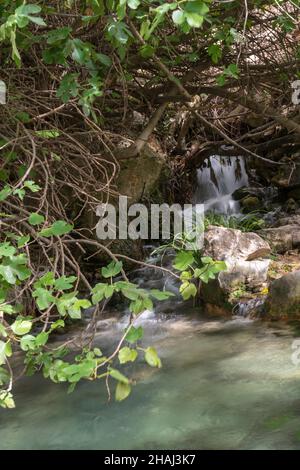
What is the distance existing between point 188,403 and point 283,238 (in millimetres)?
3680

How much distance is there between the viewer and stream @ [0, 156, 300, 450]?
260cm

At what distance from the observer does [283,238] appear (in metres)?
6.26

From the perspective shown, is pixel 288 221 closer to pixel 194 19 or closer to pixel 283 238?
pixel 283 238

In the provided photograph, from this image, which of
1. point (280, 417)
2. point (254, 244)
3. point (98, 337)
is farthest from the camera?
point (254, 244)

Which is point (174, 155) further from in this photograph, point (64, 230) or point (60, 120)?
point (64, 230)

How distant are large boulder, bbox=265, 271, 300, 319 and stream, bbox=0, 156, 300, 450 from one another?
0.58 ft

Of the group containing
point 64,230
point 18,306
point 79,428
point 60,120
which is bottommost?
point 79,428

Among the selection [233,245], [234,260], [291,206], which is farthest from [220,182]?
[234,260]

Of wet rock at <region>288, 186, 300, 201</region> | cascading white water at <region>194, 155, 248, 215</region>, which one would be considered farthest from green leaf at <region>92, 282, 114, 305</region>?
wet rock at <region>288, 186, 300, 201</region>

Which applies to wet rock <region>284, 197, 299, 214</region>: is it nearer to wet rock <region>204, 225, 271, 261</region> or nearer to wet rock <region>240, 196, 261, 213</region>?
wet rock <region>240, 196, 261, 213</region>

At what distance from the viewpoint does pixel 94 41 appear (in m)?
3.30

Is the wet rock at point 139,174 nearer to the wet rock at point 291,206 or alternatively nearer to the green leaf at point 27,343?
the wet rock at point 291,206

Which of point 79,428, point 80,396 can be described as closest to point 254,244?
point 80,396

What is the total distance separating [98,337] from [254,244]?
2.15 meters
